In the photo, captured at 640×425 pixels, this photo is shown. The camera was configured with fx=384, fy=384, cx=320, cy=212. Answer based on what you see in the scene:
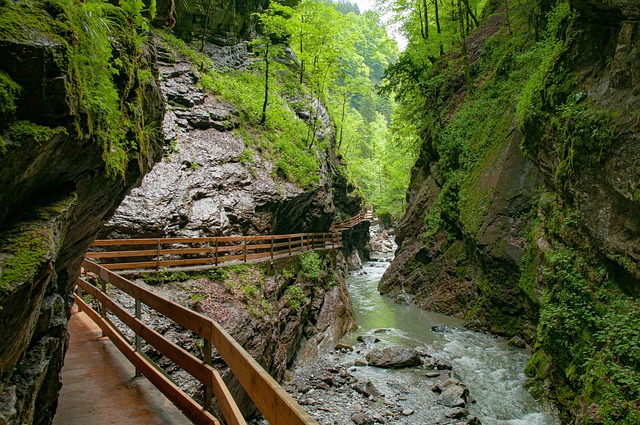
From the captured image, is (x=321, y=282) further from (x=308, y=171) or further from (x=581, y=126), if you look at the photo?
(x=581, y=126)

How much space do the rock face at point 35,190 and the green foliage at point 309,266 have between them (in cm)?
1177

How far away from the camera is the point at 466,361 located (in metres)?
11.4

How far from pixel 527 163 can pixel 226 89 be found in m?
15.0

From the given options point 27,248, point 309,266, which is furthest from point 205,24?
point 27,248

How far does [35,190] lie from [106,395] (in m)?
2.26

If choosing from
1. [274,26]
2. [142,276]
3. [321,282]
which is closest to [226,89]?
[274,26]

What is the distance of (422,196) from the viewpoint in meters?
21.8

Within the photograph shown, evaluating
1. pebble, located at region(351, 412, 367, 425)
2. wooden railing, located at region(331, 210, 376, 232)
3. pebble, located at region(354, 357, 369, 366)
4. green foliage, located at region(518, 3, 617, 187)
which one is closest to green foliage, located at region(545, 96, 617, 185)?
green foliage, located at region(518, 3, 617, 187)

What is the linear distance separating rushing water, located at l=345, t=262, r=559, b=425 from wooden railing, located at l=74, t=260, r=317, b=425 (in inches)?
273

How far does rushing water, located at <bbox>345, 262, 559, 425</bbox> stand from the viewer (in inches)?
337

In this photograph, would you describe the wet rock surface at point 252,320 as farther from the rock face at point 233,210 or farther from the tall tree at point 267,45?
the tall tree at point 267,45

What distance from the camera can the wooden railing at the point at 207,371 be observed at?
1837 millimetres

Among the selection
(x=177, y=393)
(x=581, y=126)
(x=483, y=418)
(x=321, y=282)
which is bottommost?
(x=483, y=418)

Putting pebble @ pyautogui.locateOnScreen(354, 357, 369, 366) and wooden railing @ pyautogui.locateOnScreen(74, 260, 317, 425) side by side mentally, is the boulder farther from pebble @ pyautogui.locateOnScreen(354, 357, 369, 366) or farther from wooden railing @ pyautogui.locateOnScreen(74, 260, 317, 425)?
wooden railing @ pyautogui.locateOnScreen(74, 260, 317, 425)
